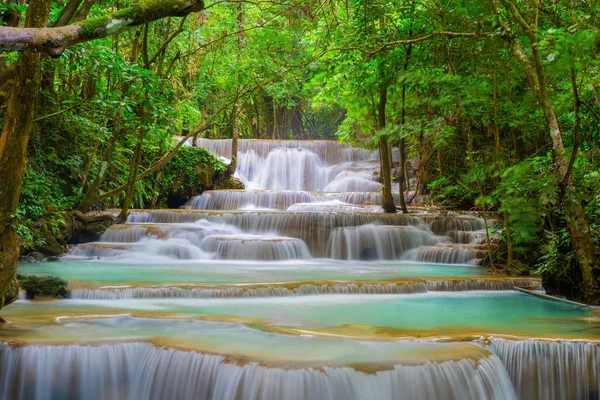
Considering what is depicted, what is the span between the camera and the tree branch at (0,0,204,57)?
2887 mm

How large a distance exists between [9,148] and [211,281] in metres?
4.66

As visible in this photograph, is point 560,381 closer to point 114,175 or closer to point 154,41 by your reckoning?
point 154,41

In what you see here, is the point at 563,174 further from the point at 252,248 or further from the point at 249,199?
the point at 249,199

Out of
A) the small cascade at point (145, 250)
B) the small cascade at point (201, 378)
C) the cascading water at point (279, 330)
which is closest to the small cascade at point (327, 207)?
the cascading water at point (279, 330)

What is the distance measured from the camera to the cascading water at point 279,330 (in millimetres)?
4617

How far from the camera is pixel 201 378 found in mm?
4695

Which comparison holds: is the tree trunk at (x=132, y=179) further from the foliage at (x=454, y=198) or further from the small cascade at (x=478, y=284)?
the foliage at (x=454, y=198)

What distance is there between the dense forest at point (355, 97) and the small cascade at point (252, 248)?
94.5 inches

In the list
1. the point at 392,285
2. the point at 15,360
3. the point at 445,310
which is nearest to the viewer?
the point at 15,360

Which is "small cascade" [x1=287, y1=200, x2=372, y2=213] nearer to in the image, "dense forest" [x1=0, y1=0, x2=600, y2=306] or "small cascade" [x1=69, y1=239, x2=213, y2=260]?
"dense forest" [x1=0, y1=0, x2=600, y2=306]

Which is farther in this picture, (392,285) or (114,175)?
(114,175)

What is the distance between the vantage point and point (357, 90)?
13.7 meters

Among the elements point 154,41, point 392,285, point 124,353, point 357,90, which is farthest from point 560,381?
point 154,41

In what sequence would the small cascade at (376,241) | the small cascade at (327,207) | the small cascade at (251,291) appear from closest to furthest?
the small cascade at (251,291), the small cascade at (376,241), the small cascade at (327,207)
